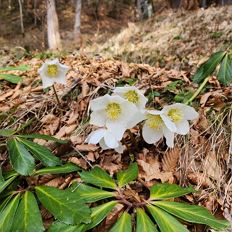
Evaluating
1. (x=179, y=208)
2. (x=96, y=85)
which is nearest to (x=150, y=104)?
(x=96, y=85)

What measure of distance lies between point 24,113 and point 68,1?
751 inches

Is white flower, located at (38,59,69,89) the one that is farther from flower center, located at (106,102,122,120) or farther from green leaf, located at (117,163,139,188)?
green leaf, located at (117,163,139,188)

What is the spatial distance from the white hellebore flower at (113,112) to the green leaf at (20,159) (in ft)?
0.91

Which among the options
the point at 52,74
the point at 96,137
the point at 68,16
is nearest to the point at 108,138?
the point at 96,137

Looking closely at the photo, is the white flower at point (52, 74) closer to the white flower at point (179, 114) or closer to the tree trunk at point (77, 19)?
the white flower at point (179, 114)

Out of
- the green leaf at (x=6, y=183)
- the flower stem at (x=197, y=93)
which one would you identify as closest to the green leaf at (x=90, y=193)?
the green leaf at (x=6, y=183)

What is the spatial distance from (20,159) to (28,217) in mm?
241

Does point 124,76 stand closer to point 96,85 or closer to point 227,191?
point 96,85

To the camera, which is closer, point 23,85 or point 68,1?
point 23,85

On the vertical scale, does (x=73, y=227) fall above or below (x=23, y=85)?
above

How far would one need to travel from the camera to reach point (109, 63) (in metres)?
2.80

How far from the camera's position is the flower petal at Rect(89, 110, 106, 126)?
1.42 meters

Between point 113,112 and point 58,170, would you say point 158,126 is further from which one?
point 58,170

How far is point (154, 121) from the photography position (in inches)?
56.4
